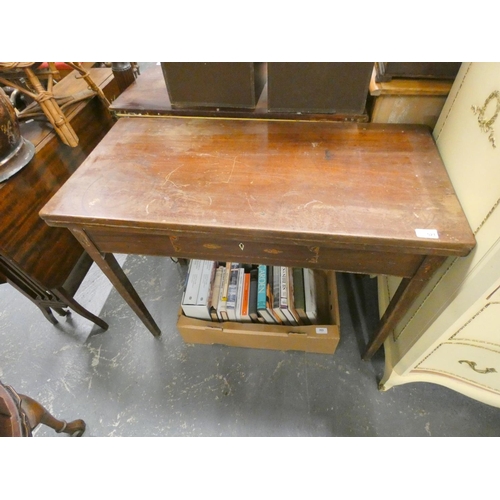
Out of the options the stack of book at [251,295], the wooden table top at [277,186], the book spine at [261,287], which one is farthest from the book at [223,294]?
the wooden table top at [277,186]

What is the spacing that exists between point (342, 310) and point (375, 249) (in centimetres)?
75

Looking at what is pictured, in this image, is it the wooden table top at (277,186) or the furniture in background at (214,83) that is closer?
the wooden table top at (277,186)

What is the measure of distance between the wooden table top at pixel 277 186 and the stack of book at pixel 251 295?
46 centimetres

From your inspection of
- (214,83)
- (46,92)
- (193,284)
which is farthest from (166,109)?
(193,284)

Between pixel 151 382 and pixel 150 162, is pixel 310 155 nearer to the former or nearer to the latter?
pixel 150 162

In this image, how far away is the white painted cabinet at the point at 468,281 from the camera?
58cm

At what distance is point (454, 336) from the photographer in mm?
759

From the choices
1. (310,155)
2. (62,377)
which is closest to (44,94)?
(310,155)

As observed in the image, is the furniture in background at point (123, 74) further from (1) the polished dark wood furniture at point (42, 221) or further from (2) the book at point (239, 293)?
(2) the book at point (239, 293)

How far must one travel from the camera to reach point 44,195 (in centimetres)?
103

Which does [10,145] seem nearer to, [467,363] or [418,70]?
[418,70]

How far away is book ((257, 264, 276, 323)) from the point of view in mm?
1102

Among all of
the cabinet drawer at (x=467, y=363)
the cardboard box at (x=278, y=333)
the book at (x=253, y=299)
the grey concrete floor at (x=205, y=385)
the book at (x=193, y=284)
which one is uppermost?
the cabinet drawer at (x=467, y=363)

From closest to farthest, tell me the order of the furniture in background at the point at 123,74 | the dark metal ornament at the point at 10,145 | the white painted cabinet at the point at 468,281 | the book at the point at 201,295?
the white painted cabinet at the point at 468,281, the dark metal ornament at the point at 10,145, the furniture in background at the point at 123,74, the book at the point at 201,295
